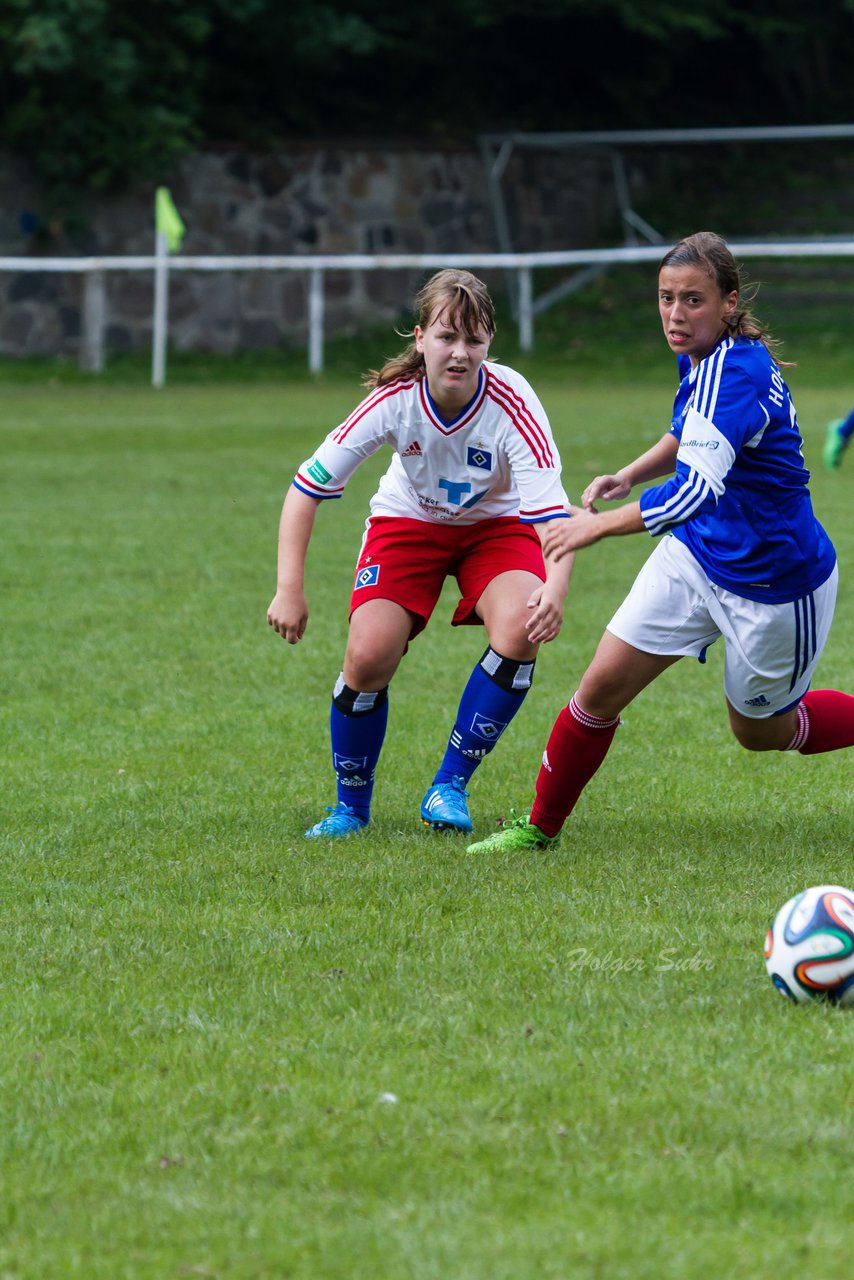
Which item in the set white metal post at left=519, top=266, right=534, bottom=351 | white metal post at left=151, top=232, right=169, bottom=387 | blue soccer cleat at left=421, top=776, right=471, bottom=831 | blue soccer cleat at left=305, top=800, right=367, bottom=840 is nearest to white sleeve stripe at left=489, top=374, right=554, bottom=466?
blue soccer cleat at left=421, top=776, right=471, bottom=831

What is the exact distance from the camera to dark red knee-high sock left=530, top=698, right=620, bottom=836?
4.68 m

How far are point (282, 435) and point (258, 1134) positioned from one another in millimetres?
13272

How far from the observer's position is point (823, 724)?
485 centimetres

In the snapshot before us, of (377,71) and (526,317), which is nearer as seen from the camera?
(526,317)

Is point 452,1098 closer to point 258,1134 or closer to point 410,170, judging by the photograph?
point 258,1134

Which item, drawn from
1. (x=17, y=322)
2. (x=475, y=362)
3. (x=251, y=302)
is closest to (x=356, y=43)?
(x=251, y=302)

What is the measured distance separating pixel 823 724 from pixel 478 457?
1202 millimetres

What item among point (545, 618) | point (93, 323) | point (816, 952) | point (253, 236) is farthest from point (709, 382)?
point (253, 236)

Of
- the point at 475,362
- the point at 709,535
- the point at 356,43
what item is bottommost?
the point at 709,535

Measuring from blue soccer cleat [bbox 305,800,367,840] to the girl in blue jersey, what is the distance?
16.9 inches

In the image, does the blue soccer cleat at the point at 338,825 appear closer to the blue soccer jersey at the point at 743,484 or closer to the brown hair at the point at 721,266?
the blue soccer jersey at the point at 743,484

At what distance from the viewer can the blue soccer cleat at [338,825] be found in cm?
488

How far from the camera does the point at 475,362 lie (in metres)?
4.72

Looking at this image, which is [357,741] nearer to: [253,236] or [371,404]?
[371,404]
